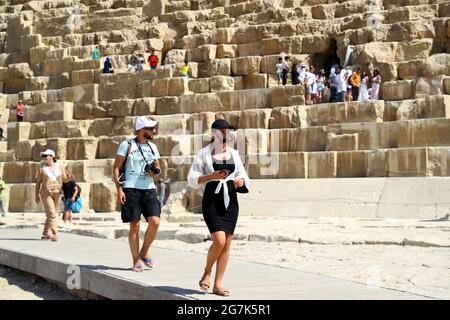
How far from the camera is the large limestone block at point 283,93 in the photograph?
20.1 meters

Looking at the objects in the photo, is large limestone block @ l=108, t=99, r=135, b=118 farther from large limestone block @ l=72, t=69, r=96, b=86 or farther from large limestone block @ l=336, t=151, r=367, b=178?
large limestone block @ l=336, t=151, r=367, b=178

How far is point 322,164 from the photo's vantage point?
16953 millimetres

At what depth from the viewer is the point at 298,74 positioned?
21078 millimetres

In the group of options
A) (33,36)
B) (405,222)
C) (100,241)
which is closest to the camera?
(100,241)

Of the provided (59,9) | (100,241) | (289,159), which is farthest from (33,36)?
(100,241)

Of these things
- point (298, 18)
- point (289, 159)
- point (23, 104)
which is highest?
point (298, 18)

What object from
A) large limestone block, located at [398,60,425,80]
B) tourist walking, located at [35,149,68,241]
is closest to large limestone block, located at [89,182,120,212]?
large limestone block, located at [398,60,425,80]

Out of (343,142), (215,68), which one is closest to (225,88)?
(215,68)

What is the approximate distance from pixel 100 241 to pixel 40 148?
11224 mm

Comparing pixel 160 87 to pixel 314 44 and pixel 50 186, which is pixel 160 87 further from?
pixel 50 186

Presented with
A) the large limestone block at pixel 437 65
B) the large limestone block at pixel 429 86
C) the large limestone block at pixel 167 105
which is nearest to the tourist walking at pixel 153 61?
the large limestone block at pixel 167 105

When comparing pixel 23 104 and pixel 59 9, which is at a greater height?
pixel 59 9

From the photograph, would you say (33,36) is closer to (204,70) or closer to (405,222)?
(204,70)

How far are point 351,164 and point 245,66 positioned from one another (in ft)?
22.0
